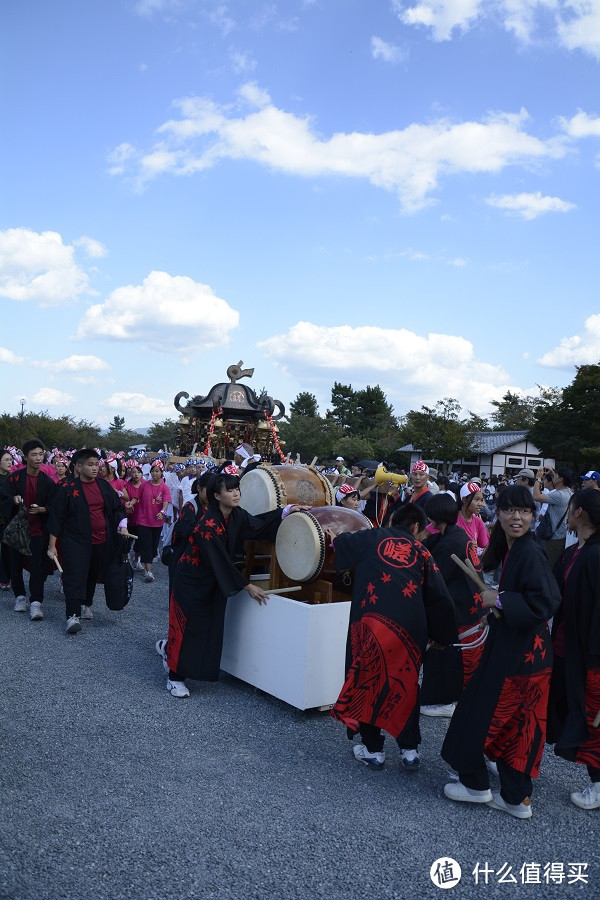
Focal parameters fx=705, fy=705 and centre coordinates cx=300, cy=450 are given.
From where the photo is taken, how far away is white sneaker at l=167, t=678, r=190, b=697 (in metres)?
4.78

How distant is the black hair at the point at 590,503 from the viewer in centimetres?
349

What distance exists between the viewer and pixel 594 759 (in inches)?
136

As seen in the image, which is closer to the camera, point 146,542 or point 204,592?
point 204,592

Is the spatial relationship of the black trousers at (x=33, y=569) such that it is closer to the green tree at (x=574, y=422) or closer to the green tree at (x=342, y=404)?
the green tree at (x=574, y=422)

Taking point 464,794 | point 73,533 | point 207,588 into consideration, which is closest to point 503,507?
point 464,794

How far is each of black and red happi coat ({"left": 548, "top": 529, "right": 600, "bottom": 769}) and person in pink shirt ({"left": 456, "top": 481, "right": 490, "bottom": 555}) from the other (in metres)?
2.27

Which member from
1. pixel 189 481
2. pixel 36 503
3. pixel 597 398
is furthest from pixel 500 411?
pixel 36 503

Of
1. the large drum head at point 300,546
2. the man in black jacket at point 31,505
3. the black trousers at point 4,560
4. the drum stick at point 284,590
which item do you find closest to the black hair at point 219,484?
the large drum head at point 300,546

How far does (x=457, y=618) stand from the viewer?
4.48m

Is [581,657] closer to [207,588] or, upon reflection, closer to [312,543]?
[312,543]

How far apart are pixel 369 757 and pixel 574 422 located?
2585 centimetres

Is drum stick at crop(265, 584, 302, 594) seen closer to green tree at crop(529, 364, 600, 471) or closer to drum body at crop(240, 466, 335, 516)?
drum body at crop(240, 466, 335, 516)

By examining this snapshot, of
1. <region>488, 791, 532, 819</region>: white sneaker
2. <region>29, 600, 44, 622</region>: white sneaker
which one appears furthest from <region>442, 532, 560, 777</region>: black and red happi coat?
<region>29, 600, 44, 622</region>: white sneaker

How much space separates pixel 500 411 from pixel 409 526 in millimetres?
46490
